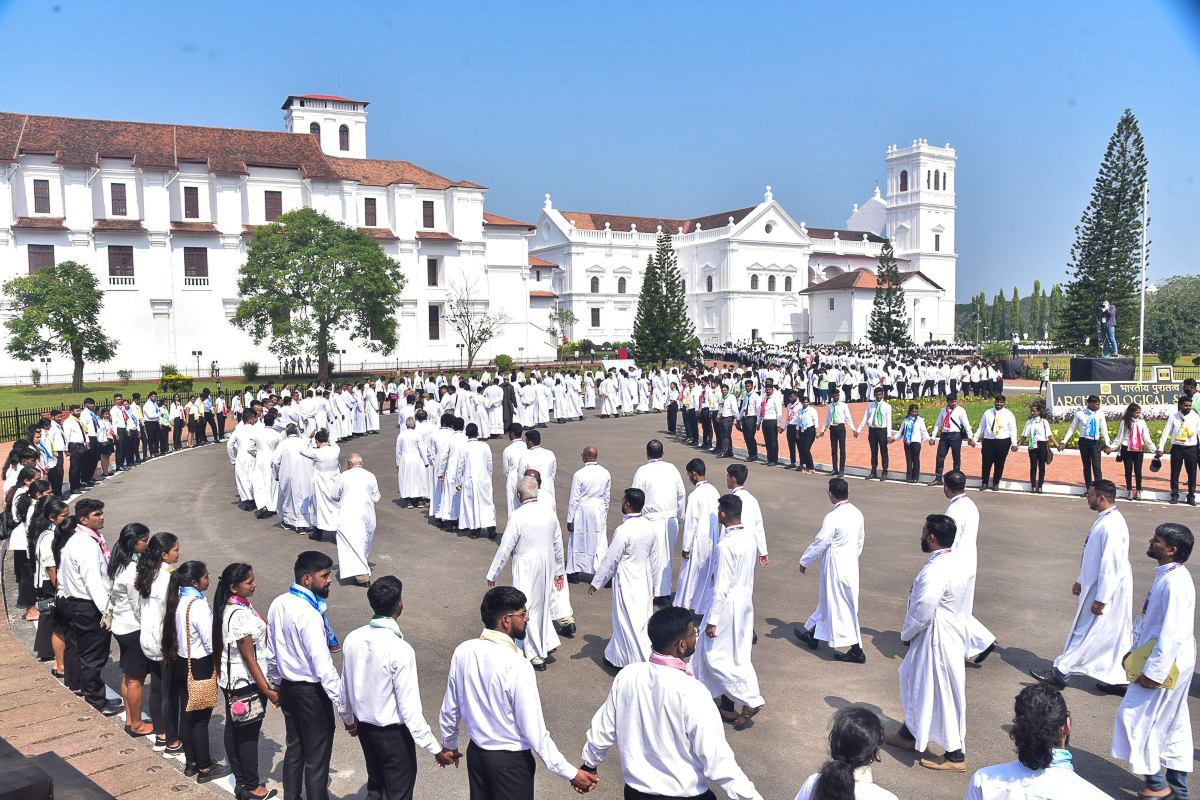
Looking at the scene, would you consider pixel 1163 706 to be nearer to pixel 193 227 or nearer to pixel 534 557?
pixel 534 557

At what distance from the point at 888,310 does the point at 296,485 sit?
211ft

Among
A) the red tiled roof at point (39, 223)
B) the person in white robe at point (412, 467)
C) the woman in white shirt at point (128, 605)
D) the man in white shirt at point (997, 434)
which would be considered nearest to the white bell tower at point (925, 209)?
the red tiled roof at point (39, 223)

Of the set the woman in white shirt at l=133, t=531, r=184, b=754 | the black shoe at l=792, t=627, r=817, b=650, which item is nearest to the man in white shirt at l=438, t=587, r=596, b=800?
the woman in white shirt at l=133, t=531, r=184, b=754

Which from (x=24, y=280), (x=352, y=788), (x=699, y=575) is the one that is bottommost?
(x=352, y=788)

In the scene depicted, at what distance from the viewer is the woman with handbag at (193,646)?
512 cm

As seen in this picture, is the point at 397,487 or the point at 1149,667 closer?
the point at 1149,667

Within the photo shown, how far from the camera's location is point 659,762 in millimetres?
3789

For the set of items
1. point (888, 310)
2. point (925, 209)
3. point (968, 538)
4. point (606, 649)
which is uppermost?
point (925, 209)

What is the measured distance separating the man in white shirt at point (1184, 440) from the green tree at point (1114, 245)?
107ft

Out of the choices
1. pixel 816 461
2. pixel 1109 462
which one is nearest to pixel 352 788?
pixel 816 461

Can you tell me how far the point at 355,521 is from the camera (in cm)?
969

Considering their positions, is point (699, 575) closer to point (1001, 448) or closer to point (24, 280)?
point (1001, 448)

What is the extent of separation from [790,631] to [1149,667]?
3.33 metres

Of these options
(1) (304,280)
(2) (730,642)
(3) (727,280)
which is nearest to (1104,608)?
(2) (730,642)
